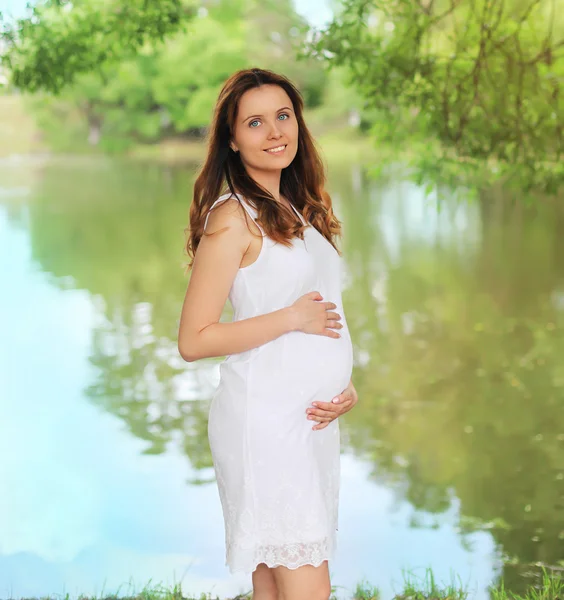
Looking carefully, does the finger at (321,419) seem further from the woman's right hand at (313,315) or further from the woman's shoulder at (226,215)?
the woman's shoulder at (226,215)

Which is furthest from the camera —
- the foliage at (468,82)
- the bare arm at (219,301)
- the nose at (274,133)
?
the foliage at (468,82)

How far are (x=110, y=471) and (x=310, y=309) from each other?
177 inches

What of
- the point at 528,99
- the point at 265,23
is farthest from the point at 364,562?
the point at 265,23

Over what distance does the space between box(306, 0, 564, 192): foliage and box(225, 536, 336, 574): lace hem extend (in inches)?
101

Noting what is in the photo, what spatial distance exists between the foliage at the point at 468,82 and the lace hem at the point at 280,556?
8.38ft

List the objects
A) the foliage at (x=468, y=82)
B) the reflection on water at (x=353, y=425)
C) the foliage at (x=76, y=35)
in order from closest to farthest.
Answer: the foliage at (x=468, y=82) < the foliage at (x=76, y=35) < the reflection on water at (x=353, y=425)

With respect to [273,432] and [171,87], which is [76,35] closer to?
[273,432]

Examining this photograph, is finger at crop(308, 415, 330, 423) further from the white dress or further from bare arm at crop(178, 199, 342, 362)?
bare arm at crop(178, 199, 342, 362)

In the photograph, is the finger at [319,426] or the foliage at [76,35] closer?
the finger at [319,426]

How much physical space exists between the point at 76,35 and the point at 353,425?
3495mm

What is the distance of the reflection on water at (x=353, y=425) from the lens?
5055 mm

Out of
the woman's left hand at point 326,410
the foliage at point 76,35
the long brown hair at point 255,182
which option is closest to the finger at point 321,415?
the woman's left hand at point 326,410

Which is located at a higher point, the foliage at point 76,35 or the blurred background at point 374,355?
the foliage at point 76,35

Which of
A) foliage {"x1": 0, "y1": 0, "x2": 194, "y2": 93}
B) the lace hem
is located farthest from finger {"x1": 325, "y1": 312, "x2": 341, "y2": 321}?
foliage {"x1": 0, "y1": 0, "x2": 194, "y2": 93}
